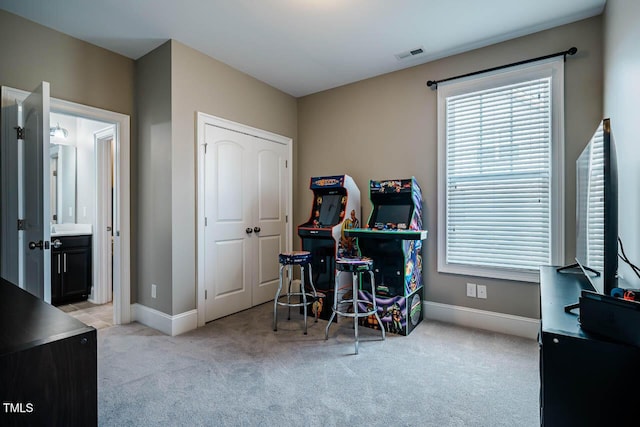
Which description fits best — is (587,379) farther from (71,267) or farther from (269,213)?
(71,267)

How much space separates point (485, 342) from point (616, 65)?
2.23 metres

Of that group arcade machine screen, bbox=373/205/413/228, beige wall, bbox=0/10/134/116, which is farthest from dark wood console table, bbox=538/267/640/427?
beige wall, bbox=0/10/134/116

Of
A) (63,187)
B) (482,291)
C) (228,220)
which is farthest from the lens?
(63,187)

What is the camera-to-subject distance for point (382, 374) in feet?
7.09

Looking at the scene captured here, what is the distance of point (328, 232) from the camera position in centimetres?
301

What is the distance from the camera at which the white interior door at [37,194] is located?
208cm

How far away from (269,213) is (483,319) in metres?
2.62

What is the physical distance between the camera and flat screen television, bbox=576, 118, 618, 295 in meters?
1.11

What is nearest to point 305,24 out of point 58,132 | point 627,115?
point 627,115

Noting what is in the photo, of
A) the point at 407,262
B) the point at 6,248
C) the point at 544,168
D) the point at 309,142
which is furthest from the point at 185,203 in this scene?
the point at 544,168

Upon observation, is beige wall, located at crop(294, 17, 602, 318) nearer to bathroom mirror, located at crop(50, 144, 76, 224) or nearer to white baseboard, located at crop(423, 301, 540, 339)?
white baseboard, located at crop(423, 301, 540, 339)

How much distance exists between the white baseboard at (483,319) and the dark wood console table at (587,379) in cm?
209

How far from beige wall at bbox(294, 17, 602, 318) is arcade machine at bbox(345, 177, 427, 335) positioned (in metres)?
0.33

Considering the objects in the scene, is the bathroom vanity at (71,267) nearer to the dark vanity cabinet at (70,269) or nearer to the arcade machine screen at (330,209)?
the dark vanity cabinet at (70,269)
